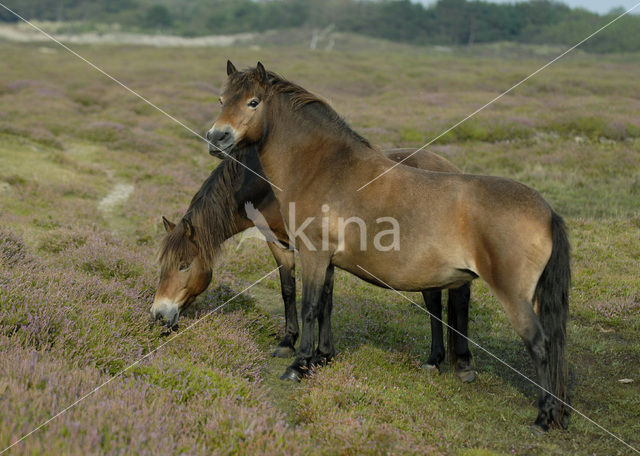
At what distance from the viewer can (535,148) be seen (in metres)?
18.9

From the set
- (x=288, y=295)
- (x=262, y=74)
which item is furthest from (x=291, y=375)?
(x=262, y=74)

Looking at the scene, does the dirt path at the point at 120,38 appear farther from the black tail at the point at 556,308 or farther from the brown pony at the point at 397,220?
the black tail at the point at 556,308

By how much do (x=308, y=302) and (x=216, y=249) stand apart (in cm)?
151

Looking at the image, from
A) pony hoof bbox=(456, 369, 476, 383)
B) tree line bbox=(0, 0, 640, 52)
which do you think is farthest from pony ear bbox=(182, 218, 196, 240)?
tree line bbox=(0, 0, 640, 52)

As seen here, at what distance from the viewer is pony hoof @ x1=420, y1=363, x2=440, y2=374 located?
612 centimetres

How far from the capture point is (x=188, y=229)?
609cm

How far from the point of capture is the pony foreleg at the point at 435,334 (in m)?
6.27

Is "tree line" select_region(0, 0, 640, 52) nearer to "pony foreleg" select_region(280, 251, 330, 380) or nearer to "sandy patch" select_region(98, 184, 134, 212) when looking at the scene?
"sandy patch" select_region(98, 184, 134, 212)

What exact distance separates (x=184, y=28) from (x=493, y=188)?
133447mm

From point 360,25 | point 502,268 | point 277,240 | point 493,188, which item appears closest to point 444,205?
point 493,188

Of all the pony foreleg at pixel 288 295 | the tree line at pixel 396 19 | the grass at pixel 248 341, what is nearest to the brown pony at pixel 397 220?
the grass at pixel 248 341

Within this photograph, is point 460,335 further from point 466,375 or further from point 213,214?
point 213,214

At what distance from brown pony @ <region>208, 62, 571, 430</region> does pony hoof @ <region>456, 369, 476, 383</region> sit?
1206 millimetres

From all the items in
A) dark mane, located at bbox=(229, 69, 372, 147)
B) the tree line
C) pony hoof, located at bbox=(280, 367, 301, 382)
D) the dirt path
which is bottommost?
pony hoof, located at bbox=(280, 367, 301, 382)
